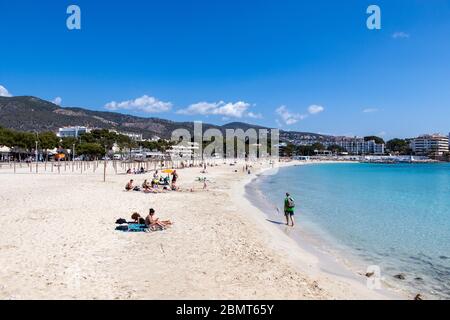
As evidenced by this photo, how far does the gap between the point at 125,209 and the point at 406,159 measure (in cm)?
19640

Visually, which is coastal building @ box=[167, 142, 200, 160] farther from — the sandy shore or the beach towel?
the beach towel

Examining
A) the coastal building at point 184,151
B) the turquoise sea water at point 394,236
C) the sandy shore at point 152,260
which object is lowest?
the turquoise sea water at point 394,236

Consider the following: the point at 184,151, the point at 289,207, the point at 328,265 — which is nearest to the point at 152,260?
the point at 328,265

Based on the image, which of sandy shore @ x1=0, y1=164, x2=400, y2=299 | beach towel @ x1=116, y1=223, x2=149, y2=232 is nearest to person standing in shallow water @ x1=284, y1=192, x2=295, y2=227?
sandy shore @ x1=0, y1=164, x2=400, y2=299

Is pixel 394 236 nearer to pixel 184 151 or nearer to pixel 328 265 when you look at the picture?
pixel 328 265

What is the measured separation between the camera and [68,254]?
27.7 feet

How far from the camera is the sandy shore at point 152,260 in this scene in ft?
21.5

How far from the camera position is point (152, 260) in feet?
27.7

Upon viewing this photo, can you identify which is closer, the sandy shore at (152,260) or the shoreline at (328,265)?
the sandy shore at (152,260)

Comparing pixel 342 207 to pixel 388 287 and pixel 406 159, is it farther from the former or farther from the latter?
pixel 406 159

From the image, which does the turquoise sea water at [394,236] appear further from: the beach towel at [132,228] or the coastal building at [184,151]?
the coastal building at [184,151]

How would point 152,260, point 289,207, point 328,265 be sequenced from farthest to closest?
point 289,207 < point 328,265 < point 152,260

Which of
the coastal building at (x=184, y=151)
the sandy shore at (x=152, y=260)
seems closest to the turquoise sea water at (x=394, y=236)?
the sandy shore at (x=152, y=260)
